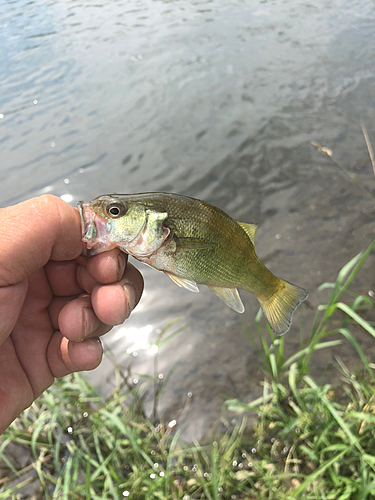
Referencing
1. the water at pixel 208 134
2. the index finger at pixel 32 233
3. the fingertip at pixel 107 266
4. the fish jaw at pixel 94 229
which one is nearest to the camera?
the index finger at pixel 32 233

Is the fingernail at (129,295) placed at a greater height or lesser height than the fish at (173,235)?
lesser

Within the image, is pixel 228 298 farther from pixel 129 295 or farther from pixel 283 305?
pixel 129 295

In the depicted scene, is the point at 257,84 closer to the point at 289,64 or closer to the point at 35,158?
the point at 289,64

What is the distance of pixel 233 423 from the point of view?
3.73 meters

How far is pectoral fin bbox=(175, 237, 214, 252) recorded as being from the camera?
197 cm

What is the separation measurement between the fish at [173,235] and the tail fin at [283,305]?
0.33 metres

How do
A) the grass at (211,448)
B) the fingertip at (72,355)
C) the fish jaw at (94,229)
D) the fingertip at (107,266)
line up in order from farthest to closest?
the grass at (211,448) < the fingertip at (72,355) < the fingertip at (107,266) < the fish jaw at (94,229)

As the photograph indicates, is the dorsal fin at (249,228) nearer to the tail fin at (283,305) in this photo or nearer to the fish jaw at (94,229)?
the tail fin at (283,305)

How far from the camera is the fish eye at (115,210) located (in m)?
1.90

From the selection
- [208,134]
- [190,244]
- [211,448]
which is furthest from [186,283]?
[208,134]

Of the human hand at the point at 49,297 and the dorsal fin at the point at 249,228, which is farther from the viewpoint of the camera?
the dorsal fin at the point at 249,228

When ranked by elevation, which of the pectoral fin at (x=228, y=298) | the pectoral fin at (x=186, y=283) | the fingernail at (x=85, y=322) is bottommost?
the pectoral fin at (x=228, y=298)

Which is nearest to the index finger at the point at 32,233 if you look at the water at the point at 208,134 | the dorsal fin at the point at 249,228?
the dorsal fin at the point at 249,228

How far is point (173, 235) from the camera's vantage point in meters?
1.96
